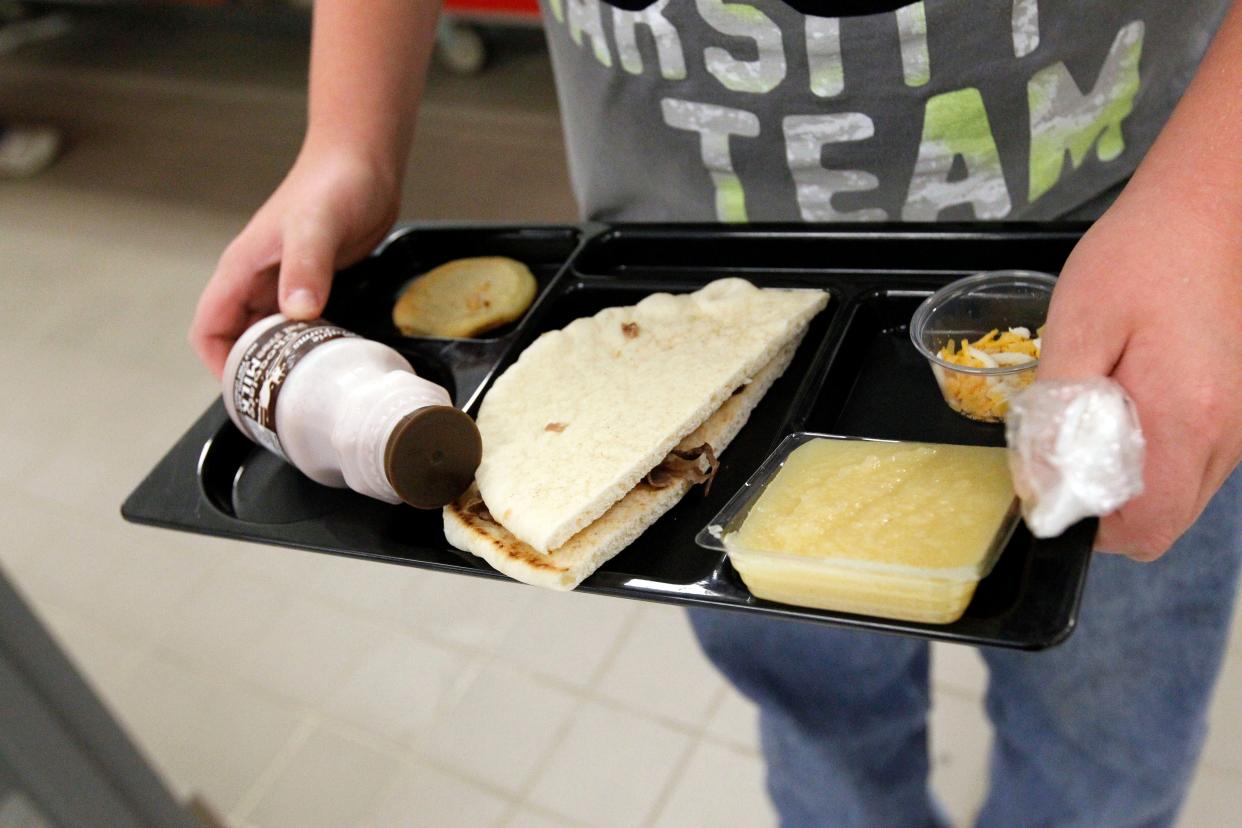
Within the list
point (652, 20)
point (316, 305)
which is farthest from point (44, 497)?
point (652, 20)

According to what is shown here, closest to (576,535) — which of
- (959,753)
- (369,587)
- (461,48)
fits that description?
(959,753)

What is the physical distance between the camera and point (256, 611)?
207 cm

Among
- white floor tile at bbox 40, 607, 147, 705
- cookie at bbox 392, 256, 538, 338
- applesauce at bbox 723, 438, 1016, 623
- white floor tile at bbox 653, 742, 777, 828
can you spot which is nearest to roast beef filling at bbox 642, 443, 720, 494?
applesauce at bbox 723, 438, 1016, 623

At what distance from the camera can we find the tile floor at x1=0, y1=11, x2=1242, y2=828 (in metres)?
1.68

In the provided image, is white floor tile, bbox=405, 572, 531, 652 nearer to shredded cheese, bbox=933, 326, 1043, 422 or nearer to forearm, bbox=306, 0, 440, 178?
forearm, bbox=306, 0, 440, 178

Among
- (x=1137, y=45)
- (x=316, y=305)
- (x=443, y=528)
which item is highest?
(x=1137, y=45)

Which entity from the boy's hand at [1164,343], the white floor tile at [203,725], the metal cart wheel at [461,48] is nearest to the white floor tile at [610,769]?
the white floor tile at [203,725]

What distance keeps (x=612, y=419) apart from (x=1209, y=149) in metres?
0.50

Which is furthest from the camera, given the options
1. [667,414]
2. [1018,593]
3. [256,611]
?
[256,611]

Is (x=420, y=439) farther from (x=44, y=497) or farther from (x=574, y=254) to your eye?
(x=44, y=497)

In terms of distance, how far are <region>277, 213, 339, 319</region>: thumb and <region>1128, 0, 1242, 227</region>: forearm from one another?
72cm

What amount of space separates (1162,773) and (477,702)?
41.1 inches

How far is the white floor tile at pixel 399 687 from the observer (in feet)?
5.98

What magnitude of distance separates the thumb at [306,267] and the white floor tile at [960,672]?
44.1 inches
